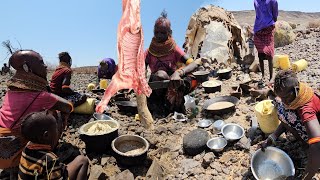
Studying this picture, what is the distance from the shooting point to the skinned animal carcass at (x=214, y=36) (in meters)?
9.05

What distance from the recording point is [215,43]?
9.07 meters

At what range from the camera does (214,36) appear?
29.9ft

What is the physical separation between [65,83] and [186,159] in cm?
238

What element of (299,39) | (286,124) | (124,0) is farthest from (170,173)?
(299,39)

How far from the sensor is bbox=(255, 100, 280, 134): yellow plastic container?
3.97 meters

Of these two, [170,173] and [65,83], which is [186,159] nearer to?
[170,173]

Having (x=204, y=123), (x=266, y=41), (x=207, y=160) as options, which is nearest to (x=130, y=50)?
(x=207, y=160)

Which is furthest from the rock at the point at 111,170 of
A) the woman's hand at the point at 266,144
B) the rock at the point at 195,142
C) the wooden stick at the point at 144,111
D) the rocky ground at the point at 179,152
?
the woman's hand at the point at 266,144

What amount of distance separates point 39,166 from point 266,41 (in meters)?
5.21

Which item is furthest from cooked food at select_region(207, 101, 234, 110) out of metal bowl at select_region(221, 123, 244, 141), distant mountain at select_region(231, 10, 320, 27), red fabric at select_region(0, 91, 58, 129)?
distant mountain at select_region(231, 10, 320, 27)

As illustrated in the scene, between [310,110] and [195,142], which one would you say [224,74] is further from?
[310,110]

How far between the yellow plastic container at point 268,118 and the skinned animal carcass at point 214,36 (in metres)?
4.93

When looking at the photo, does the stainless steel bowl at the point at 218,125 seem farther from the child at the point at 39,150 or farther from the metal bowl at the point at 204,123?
the child at the point at 39,150

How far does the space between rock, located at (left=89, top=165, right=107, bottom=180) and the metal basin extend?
304 millimetres
